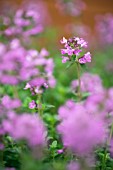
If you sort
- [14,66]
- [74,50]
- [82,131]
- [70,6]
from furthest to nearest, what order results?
[70,6]
[74,50]
[14,66]
[82,131]

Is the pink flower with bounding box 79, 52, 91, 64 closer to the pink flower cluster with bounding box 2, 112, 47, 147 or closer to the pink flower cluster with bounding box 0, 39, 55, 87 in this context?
the pink flower cluster with bounding box 0, 39, 55, 87

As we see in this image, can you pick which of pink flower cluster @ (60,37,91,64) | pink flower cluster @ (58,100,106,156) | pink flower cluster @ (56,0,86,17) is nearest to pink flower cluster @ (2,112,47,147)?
pink flower cluster @ (58,100,106,156)

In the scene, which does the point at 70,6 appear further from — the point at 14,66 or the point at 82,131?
the point at 82,131

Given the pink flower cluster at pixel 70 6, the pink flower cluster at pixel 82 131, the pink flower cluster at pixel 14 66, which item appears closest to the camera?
the pink flower cluster at pixel 82 131

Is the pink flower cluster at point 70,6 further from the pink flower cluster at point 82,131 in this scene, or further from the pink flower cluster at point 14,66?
the pink flower cluster at point 82,131

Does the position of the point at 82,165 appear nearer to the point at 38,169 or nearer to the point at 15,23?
the point at 38,169

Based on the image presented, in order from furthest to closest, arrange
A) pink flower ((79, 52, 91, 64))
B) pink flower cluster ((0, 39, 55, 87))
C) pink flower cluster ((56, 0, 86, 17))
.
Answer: pink flower cluster ((56, 0, 86, 17)), pink flower ((79, 52, 91, 64)), pink flower cluster ((0, 39, 55, 87))

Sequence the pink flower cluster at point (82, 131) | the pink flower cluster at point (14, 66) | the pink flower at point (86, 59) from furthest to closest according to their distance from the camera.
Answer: the pink flower at point (86, 59) < the pink flower cluster at point (14, 66) < the pink flower cluster at point (82, 131)

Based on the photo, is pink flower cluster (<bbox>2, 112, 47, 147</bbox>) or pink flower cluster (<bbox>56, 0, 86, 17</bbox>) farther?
pink flower cluster (<bbox>56, 0, 86, 17</bbox>)

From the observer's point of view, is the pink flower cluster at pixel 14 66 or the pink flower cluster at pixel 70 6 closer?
the pink flower cluster at pixel 14 66

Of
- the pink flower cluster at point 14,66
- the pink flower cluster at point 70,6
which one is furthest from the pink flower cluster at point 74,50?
the pink flower cluster at point 70,6

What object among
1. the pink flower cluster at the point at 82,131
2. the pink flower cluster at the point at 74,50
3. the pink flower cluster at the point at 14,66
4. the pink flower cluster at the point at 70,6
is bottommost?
the pink flower cluster at the point at 82,131

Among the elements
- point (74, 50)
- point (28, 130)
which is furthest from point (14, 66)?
point (74, 50)

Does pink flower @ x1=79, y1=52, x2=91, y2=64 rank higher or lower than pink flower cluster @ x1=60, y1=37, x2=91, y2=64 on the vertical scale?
lower
